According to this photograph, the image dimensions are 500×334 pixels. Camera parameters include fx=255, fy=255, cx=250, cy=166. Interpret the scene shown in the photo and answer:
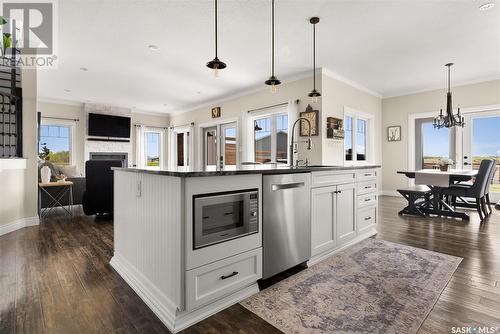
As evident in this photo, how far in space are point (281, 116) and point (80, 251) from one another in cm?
445

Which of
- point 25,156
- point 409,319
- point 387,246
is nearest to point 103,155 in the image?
point 25,156

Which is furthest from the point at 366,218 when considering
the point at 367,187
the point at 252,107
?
the point at 252,107

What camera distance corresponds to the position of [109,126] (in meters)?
7.83

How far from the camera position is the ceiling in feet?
9.44

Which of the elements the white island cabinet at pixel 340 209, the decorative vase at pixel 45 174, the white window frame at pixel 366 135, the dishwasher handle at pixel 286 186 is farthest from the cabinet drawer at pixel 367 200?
the decorative vase at pixel 45 174

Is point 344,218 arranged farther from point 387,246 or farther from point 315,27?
point 315,27

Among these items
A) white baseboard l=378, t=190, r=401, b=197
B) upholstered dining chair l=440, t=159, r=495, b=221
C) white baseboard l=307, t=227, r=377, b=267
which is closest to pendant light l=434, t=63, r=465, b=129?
upholstered dining chair l=440, t=159, r=495, b=221

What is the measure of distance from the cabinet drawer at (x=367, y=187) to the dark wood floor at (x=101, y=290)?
642 millimetres

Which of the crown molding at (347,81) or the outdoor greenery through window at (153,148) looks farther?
the outdoor greenery through window at (153,148)

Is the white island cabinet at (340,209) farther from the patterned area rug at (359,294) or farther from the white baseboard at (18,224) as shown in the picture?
the white baseboard at (18,224)

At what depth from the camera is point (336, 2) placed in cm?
277

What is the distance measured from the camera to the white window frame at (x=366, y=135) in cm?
572

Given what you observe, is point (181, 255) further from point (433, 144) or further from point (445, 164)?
point (433, 144)

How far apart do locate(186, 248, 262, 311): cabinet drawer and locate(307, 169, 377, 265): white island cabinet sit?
0.74 metres
